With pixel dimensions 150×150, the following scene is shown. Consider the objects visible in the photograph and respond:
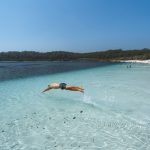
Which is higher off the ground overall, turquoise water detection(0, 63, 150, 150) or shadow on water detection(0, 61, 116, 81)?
turquoise water detection(0, 63, 150, 150)

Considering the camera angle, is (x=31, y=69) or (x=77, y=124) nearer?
(x=77, y=124)

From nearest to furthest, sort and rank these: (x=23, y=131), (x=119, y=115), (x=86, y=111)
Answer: (x=23, y=131) < (x=119, y=115) < (x=86, y=111)

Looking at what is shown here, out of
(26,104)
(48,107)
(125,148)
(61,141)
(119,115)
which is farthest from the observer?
(26,104)

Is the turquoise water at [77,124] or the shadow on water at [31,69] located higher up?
the turquoise water at [77,124]

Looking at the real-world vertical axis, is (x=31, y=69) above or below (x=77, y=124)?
below

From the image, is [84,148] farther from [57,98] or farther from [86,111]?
[57,98]

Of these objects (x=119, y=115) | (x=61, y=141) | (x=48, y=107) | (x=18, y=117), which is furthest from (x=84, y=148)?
(x=48, y=107)

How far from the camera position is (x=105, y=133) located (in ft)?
35.0

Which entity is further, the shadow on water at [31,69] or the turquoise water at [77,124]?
the shadow on water at [31,69]

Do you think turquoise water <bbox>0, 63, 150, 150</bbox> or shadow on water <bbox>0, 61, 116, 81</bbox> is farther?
shadow on water <bbox>0, 61, 116, 81</bbox>

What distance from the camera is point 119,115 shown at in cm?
1355

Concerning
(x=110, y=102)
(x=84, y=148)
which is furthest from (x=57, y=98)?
(x=84, y=148)

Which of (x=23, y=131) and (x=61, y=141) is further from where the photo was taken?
(x=23, y=131)

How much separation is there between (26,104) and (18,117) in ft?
12.6
